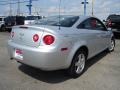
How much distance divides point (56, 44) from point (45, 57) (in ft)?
1.19

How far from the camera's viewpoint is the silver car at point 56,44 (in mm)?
4527

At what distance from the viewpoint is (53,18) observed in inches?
237

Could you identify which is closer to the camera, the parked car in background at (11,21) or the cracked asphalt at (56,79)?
the cracked asphalt at (56,79)

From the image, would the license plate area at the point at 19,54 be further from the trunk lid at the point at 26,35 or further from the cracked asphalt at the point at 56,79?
the cracked asphalt at the point at 56,79

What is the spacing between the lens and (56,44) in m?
4.53

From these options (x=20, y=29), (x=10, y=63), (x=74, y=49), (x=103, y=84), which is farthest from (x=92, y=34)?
(x=10, y=63)

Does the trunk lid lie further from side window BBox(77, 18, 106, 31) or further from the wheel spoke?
the wheel spoke

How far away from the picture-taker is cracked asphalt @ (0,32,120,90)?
4664mm

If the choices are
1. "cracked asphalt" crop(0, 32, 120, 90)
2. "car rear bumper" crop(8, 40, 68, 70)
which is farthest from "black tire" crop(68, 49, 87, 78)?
"car rear bumper" crop(8, 40, 68, 70)

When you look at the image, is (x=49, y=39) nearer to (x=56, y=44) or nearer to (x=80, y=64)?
(x=56, y=44)

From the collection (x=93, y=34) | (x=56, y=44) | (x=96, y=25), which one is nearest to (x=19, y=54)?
(x=56, y=44)

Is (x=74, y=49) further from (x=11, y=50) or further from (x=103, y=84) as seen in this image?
(x=11, y=50)

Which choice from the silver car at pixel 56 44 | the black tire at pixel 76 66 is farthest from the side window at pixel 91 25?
the black tire at pixel 76 66

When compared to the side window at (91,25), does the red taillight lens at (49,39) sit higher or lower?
lower
